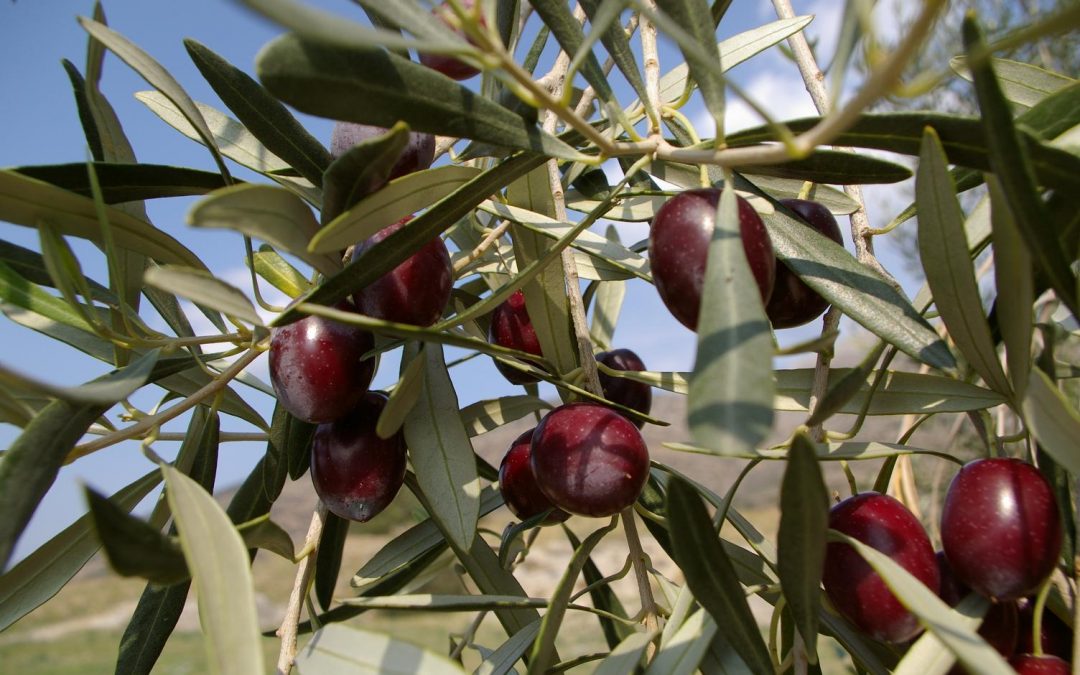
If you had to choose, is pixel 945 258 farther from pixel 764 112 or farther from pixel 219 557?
pixel 219 557

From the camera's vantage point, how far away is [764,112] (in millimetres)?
361

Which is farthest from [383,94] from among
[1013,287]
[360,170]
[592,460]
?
[1013,287]

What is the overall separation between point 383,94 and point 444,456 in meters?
0.28

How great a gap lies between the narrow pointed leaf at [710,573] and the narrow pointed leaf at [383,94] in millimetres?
215

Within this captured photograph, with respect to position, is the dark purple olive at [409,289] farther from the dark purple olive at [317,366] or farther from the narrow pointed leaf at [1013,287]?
the narrow pointed leaf at [1013,287]

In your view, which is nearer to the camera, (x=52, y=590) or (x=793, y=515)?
(x=793, y=515)

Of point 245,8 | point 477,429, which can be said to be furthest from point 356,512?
point 245,8

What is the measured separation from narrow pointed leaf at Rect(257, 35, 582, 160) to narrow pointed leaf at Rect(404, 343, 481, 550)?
0.16 meters

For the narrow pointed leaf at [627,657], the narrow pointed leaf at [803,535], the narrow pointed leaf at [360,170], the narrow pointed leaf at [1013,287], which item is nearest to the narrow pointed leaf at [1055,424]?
the narrow pointed leaf at [1013,287]

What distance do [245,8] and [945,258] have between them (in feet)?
1.35

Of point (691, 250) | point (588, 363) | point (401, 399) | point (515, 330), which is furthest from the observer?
point (515, 330)

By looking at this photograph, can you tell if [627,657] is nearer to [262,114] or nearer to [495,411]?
[495,411]

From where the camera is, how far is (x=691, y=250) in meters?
0.45

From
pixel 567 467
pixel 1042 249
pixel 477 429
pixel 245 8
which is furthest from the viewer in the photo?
pixel 477 429
